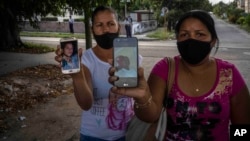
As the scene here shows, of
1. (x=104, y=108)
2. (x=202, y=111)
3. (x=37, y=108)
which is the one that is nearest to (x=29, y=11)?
(x=37, y=108)

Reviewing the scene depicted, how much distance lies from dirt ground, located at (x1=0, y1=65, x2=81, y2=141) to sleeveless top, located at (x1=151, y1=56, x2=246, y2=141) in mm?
3131

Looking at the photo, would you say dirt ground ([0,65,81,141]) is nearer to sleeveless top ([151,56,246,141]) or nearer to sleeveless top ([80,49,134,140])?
sleeveless top ([80,49,134,140])

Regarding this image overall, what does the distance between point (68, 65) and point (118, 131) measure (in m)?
0.67

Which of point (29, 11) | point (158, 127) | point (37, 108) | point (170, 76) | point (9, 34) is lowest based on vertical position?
point (37, 108)

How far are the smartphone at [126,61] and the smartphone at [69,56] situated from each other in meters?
0.23

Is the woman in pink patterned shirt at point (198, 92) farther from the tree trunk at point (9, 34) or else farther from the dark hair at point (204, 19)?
the tree trunk at point (9, 34)

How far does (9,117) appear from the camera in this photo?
5.78 m

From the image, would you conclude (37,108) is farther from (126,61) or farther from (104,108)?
(126,61)

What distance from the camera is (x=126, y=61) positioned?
5.63 ft

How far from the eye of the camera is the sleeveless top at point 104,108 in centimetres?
224

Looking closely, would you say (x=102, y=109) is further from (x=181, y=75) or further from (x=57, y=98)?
(x=57, y=98)

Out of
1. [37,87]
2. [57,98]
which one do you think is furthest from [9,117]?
[37,87]

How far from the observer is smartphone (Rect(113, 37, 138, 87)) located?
64.6 inches

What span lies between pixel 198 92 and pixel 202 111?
110 millimetres
